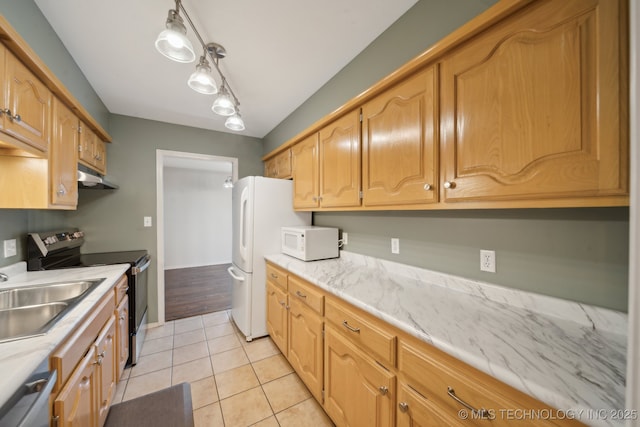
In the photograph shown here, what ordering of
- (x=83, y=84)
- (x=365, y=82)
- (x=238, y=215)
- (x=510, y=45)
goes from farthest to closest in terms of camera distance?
1. (x=238, y=215)
2. (x=83, y=84)
3. (x=365, y=82)
4. (x=510, y=45)

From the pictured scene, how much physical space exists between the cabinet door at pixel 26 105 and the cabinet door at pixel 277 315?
1815 millimetres

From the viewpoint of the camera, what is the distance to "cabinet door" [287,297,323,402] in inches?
58.7

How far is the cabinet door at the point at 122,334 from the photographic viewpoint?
1.67m

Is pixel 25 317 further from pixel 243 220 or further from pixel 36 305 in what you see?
pixel 243 220

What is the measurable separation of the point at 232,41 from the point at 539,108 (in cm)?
177

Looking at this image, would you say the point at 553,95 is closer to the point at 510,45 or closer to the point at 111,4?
the point at 510,45

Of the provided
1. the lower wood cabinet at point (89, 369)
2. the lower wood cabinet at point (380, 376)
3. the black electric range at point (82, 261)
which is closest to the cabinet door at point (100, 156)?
the black electric range at point (82, 261)

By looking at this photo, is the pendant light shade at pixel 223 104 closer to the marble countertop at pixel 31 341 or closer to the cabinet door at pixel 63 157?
the cabinet door at pixel 63 157

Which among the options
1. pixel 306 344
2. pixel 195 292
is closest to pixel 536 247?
pixel 306 344

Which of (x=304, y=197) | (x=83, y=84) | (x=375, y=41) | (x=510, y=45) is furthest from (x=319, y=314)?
(x=83, y=84)

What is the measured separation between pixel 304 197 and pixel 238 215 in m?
0.85

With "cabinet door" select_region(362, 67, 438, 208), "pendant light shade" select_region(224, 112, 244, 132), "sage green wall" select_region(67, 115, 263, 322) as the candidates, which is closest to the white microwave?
Answer: "cabinet door" select_region(362, 67, 438, 208)

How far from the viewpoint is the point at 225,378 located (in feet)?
6.08

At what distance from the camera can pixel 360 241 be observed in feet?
6.47
